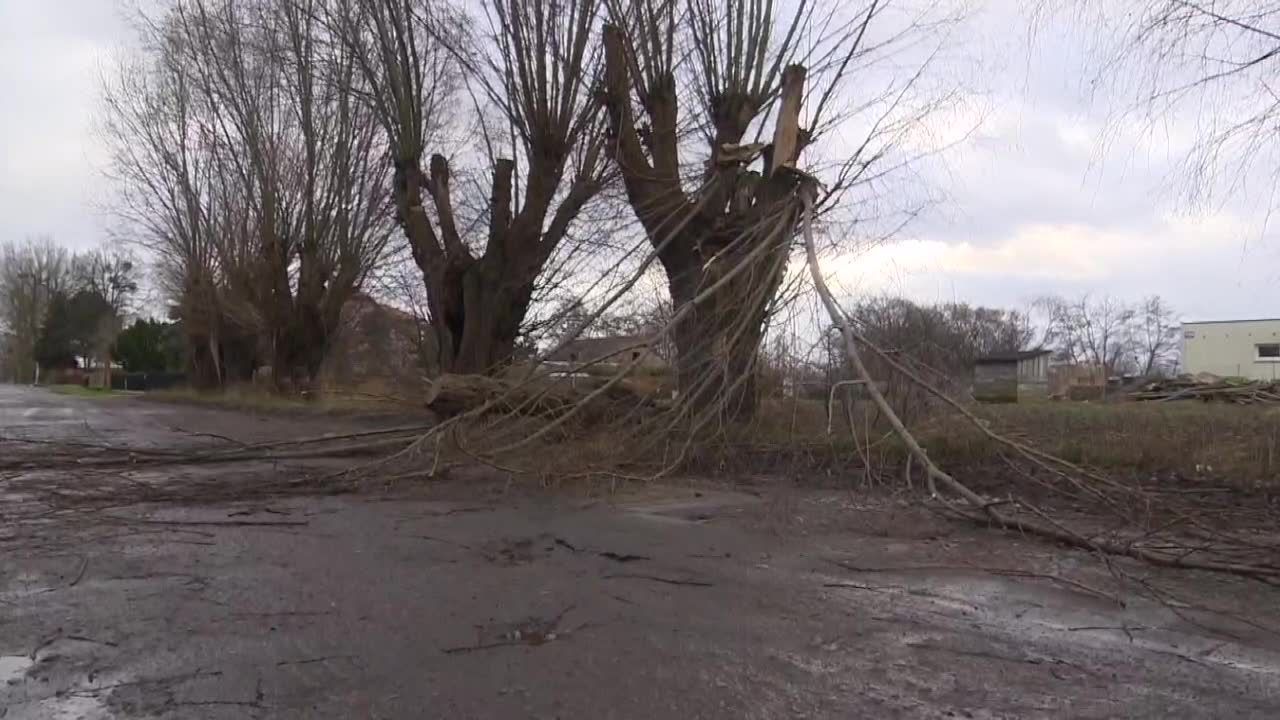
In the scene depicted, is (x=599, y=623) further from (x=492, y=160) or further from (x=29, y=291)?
(x=29, y=291)

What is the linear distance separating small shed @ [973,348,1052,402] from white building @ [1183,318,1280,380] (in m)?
8.97

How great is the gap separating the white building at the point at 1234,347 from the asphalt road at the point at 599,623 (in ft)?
169

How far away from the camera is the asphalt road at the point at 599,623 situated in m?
3.24

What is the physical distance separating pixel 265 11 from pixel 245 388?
A: 15.6m

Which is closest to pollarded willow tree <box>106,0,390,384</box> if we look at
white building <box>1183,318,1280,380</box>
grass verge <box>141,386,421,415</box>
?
grass verge <box>141,386,421,415</box>

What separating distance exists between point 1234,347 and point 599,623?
57.1 metres

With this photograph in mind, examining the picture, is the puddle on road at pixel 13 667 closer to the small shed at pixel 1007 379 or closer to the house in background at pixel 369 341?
the small shed at pixel 1007 379

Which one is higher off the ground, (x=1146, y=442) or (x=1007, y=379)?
(x=1007, y=379)

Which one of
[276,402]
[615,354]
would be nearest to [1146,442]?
[615,354]

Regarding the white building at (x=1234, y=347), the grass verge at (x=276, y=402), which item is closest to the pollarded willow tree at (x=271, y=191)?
the grass verge at (x=276, y=402)

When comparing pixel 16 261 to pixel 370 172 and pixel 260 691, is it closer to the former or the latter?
pixel 370 172

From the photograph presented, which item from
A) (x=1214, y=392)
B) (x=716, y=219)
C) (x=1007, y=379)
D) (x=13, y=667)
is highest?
(x=716, y=219)

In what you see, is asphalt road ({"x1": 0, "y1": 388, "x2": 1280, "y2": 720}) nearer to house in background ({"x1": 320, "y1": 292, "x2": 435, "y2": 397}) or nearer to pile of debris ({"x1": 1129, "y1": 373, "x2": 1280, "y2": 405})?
pile of debris ({"x1": 1129, "y1": 373, "x2": 1280, "y2": 405})

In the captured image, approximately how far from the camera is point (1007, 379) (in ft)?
81.6
